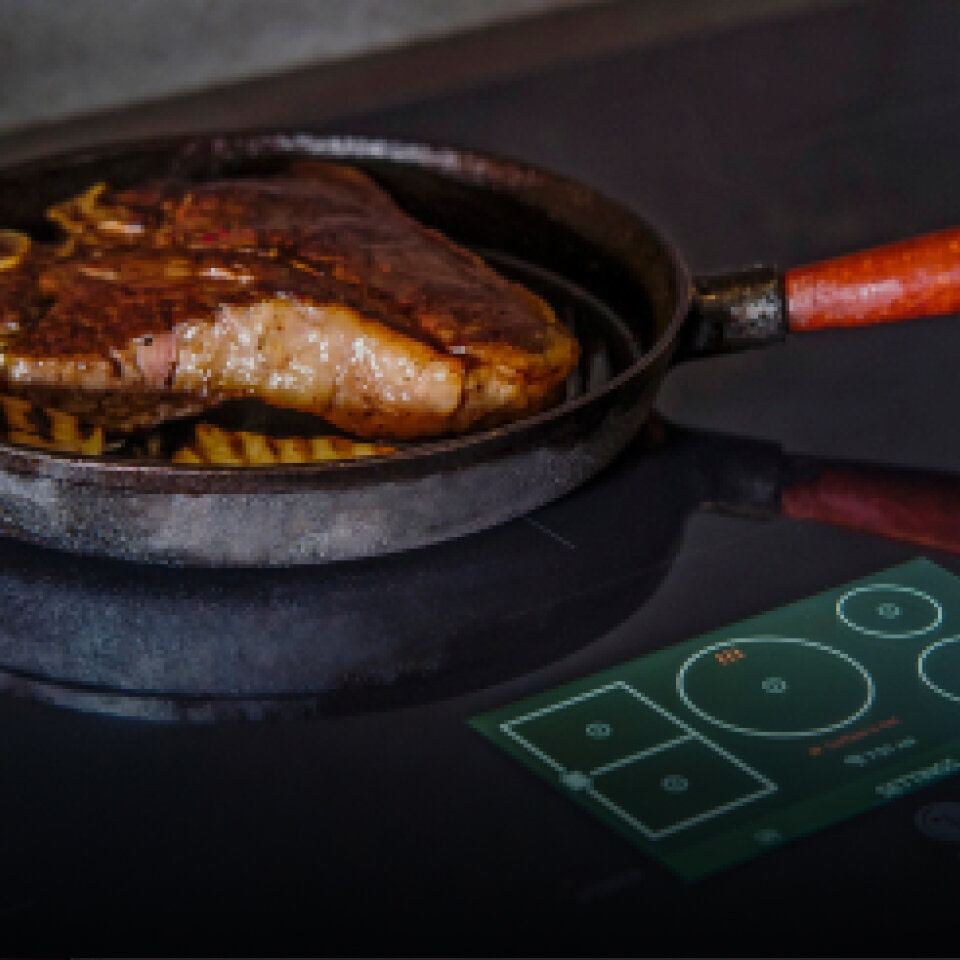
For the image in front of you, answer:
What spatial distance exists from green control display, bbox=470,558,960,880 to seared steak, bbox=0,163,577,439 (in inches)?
12.4

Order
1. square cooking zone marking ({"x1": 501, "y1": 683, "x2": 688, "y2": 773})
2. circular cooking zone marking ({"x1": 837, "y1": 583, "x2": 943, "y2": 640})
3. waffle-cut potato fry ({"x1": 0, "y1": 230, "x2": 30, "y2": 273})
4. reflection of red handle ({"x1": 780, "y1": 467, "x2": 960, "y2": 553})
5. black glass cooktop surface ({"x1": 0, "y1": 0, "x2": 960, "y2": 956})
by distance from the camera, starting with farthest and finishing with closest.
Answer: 1. waffle-cut potato fry ({"x1": 0, "y1": 230, "x2": 30, "y2": 273})
2. reflection of red handle ({"x1": 780, "y1": 467, "x2": 960, "y2": 553})
3. circular cooking zone marking ({"x1": 837, "y1": 583, "x2": 943, "y2": 640})
4. square cooking zone marking ({"x1": 501, "y1": 683, "x2": 688, "y2": 773})
5. black glass cooktop surface ({"x1": 0, "y1": 0, "x2": 960, "y2": 956})

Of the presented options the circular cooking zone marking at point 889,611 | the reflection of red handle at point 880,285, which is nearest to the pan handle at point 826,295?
the reflection of red handle at point 880,285

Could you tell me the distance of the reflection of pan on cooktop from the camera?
1.06 meters

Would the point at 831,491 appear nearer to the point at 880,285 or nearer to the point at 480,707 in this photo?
the point at 880,285

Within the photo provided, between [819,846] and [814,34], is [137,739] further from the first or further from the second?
[814,34]

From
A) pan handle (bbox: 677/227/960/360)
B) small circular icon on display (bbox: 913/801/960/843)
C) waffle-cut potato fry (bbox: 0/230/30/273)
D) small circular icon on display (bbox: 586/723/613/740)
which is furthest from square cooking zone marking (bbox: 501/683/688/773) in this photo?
waffle-cut potato fry (bbox: 0/230/30/273)

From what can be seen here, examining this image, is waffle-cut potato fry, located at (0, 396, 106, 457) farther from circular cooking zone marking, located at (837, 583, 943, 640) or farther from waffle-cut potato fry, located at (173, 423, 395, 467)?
circular cooking zone marking, located at (837, 583, 943, 640)

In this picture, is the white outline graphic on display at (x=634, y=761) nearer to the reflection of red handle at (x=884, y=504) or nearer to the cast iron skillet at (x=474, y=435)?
the cast iron skillet at (x=474, y=435)

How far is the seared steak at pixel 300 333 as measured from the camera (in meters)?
1.24

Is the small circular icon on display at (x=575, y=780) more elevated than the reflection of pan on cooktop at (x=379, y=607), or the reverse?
the reflection of pan on cooktop at (x=379, y=607)

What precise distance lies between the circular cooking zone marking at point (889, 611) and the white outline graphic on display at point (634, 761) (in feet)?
0.63

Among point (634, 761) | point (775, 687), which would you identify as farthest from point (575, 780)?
point (775, 687)

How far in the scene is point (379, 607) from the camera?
1143 mm

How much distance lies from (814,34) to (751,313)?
3.92ft
